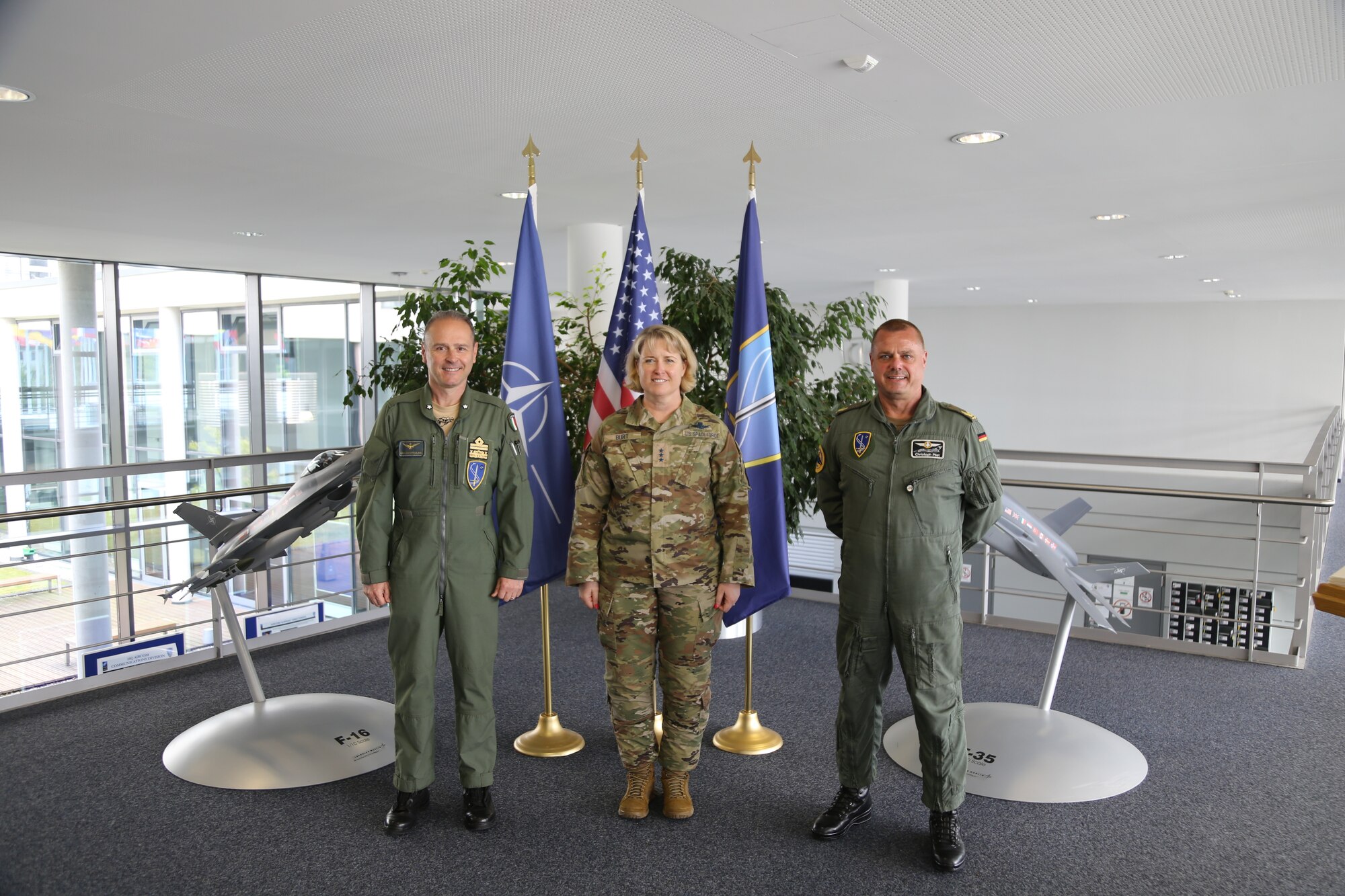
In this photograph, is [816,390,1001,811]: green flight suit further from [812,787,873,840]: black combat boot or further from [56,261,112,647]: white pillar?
[56,261,112,647]: white pillar

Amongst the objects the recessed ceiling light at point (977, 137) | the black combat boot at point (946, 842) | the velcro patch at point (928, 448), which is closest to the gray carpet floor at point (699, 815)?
the black combat boot at point (946, 842)

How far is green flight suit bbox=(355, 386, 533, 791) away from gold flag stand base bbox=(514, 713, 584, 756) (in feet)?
1.79

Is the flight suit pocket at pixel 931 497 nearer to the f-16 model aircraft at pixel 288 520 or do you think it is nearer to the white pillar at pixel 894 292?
the f-16 model aircraft at pixel 288 520

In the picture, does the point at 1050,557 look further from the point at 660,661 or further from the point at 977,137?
the point at 977,137

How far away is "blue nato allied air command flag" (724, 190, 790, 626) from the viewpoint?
3.16m

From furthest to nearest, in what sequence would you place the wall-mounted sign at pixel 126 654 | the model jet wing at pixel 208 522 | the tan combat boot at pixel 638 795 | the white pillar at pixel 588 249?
the white pillar at pixel 588 249, the wall-mounted sign at pixel 126 654, the model jet wing at pixel 208 522, the tan combat boot at pixel 638 795

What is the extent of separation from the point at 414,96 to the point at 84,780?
2736mm

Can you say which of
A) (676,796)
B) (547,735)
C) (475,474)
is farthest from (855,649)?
(547,735)

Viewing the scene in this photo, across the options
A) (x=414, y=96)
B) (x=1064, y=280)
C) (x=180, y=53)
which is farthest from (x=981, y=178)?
(x=1064, y=280)

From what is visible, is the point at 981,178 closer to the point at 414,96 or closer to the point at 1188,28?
the point at 1188,28

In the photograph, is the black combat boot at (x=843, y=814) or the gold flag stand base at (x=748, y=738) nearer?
the black combat boot at (x=843, y=814)

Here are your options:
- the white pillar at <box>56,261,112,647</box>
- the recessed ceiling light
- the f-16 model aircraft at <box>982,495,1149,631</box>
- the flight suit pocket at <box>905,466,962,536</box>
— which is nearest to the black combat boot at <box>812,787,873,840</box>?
the flight suit pocket at <box>905,466,962,536</box>

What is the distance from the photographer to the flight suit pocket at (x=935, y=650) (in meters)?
2.50

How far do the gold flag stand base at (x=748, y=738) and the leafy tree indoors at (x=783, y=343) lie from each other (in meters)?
1.22
